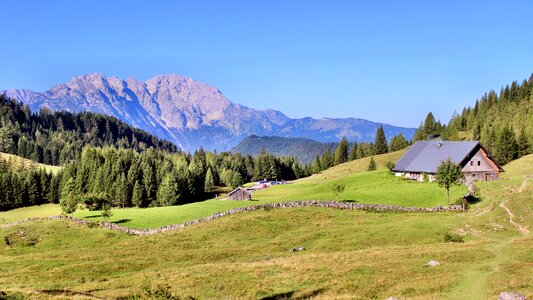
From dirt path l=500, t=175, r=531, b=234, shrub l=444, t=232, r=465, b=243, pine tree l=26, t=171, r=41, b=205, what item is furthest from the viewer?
pine tree l=26, t=171, r=41, b=205

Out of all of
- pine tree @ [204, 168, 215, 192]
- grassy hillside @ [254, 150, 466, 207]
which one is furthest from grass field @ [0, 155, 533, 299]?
pine tree @ [204, 168, 215, 192]

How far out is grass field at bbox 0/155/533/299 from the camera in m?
31.7

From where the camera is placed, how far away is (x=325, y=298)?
28406 mm

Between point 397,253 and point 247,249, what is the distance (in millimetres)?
19878

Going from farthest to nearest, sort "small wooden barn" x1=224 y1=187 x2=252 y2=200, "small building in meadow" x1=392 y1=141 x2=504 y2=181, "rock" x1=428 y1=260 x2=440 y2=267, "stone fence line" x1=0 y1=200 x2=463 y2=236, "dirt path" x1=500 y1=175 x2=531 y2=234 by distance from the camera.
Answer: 1. "small wooden barn" x1=224 y1=187 x2=252 y2=200
2. "small building in meadow" x1=392 y1=141 x2=504 y2=181
3. "stone fence line" x1=0 y1=200 x2=463 y2=236
4. "dirt path" x1=500 y1=175 x2=531 y2=234
5. "rock" x1=428 y1=260 x2=440 y2=267

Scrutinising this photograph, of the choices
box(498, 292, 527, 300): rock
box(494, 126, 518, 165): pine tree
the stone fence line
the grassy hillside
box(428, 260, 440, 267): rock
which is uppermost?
box(494, 126, 518, 165): pine tree

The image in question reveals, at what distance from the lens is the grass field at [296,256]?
1248 inches

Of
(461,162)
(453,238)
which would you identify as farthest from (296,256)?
(461,162)

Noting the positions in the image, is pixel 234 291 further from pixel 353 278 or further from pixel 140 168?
pixel 140 168

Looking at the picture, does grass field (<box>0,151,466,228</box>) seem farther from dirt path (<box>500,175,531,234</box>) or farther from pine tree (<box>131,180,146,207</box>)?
pine tree (<box>131,180,146,207</box>)

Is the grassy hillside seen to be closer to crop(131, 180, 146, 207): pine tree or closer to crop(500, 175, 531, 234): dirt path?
crop(500, 175, 531, 234): dirt path

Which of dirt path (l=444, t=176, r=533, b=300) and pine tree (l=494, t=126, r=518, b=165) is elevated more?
pine tree (l=494, t=126, r=518, b=165)

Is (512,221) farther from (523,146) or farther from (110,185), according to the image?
(110,185)

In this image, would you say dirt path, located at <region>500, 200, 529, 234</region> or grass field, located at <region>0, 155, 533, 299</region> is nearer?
grass field, located at <region>0, 155, 533, 299</region>
